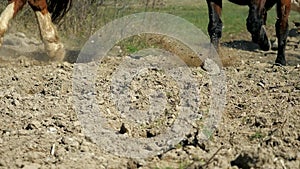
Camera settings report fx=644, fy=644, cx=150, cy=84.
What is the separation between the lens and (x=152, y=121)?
5402 mm

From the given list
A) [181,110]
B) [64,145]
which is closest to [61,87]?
[181,110]

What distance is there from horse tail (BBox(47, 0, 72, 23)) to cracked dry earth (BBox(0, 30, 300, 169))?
1656 millimetres

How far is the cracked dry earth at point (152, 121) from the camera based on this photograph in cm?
427

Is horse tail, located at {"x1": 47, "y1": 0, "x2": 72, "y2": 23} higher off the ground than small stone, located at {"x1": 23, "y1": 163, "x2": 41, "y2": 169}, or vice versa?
horse tail, located at {"x1": 47, "y1": 0, "x2": 72, "y2": 23}

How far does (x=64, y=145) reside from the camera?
4.54m

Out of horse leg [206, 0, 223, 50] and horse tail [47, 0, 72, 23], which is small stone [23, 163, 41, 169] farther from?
horse tail [47, 0, 72, 23]

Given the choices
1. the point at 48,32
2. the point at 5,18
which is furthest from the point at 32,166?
the point at 48,32

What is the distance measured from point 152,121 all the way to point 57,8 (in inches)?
181

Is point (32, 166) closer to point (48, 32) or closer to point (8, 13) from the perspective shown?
point (8, 13)

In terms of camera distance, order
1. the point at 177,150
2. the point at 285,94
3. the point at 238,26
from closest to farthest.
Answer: the point at 177,150 → the point at 285,94 → the point at 238,26

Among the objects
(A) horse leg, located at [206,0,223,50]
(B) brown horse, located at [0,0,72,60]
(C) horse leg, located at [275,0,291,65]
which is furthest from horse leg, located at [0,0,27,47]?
(C) horse leg, located at [275,0,291,65]

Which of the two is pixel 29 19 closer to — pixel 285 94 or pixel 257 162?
pixel 285 94

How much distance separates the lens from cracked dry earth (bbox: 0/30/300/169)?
427 centimetres

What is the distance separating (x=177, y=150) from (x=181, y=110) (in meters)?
1.11
